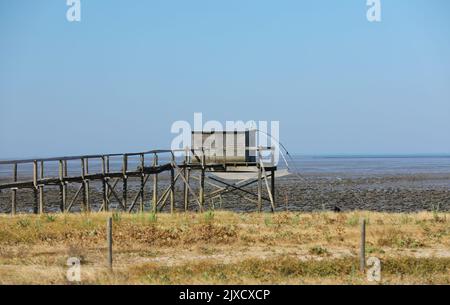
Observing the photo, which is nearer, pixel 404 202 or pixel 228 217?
pixel 228 217

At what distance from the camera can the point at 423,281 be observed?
14.5m

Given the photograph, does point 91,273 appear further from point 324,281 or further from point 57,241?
point 57,241

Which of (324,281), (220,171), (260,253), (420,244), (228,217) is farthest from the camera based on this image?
(220,171)

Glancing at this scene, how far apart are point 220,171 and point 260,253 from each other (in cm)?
2054

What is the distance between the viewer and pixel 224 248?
20094mm

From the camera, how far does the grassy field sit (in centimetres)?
1502

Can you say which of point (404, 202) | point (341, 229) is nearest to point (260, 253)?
point (341, 229)

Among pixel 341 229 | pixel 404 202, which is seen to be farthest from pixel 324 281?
pixel 404 202

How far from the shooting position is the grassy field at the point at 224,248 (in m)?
15.0
